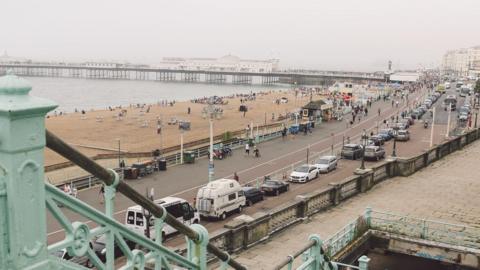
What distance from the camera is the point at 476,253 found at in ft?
43.2

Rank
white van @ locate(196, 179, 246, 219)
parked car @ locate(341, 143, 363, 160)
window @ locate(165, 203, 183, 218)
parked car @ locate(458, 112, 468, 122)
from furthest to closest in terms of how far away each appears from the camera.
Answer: parked car @ locate(458, 112, 468, 122) < parked car @ locate(341, 143, 363, 160) < white van @ locate(196, 179, 246, 219) < window @ locate(165, 203, 183, 218)

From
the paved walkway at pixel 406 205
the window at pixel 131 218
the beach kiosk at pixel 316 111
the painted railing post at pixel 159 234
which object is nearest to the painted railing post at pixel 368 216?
the paved walkway at pixel 406 205

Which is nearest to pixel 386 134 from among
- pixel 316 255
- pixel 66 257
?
pixel 66 257

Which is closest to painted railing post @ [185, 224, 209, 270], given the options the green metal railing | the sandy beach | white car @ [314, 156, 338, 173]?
the green metal railing

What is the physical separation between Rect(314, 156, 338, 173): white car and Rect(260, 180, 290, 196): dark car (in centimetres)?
577

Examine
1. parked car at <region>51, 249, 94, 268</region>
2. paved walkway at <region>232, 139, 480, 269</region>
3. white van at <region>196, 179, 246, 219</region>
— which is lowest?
white van at <region>196, 179, 246, 219</region>

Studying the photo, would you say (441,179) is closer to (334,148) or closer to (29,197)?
(334,148)

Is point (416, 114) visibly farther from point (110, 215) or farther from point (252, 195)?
point (110, 215)

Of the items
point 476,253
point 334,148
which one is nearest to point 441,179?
point 476,253

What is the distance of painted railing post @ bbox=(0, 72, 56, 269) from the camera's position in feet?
7.97

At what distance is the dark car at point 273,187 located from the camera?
25.6 m

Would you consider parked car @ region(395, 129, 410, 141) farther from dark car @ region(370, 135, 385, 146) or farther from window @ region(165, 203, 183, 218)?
window @ region(165, 203, 183, 218)

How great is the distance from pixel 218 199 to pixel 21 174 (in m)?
18.6

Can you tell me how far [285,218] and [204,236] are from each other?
10.6 metres
